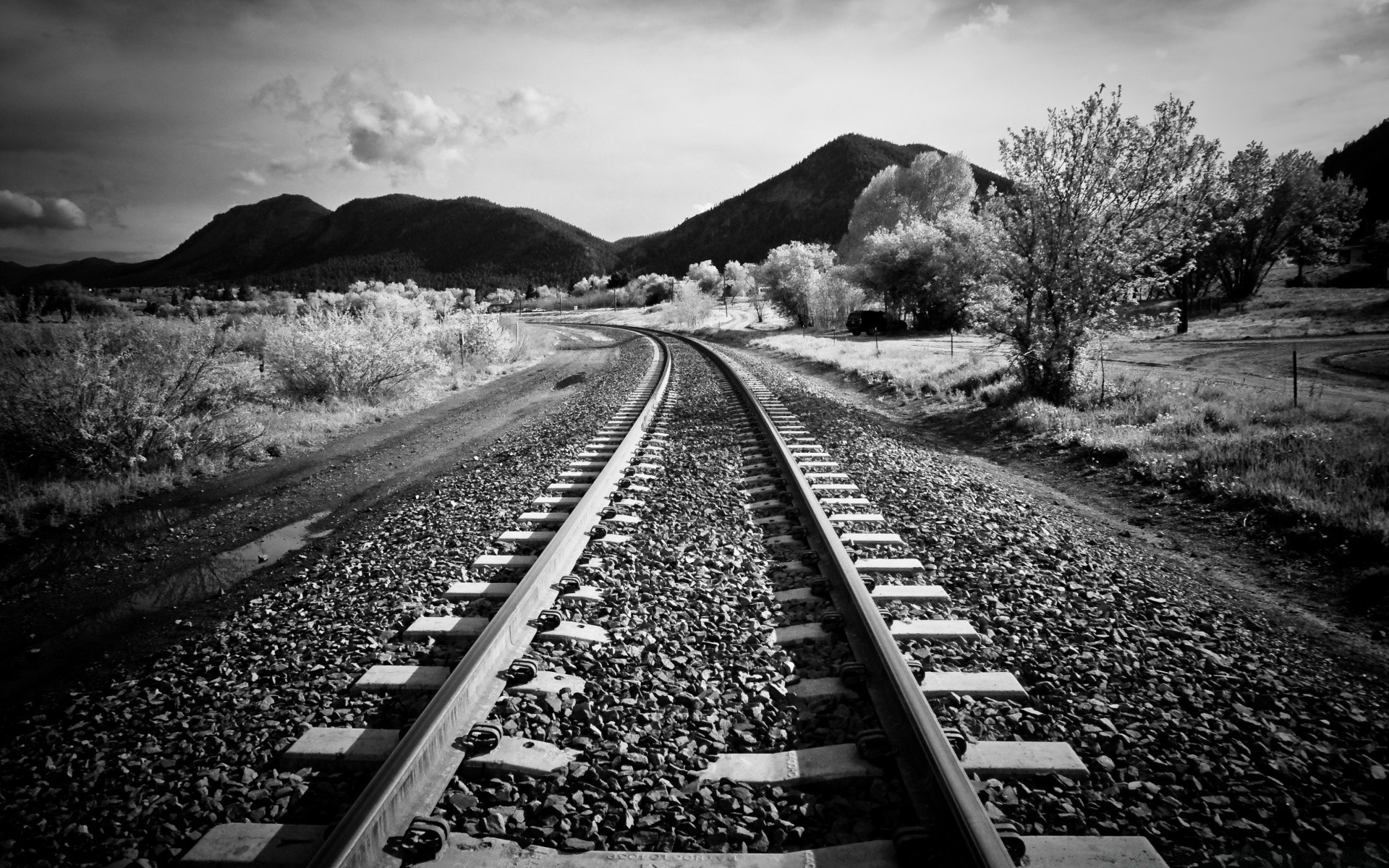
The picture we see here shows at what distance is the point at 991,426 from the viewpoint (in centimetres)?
1010

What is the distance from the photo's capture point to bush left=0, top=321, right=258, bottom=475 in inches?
291

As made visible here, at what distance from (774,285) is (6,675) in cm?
4327

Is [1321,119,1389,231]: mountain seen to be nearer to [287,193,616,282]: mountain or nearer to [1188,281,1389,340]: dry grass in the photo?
[1188,281,1389,340]: dry grass

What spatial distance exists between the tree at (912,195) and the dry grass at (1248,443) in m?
42.3

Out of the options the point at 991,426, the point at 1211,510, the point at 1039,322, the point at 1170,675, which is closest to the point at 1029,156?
the point at 1039,322

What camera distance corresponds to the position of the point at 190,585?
459cm

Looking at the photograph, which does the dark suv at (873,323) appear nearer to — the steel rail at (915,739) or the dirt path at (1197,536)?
the dirt path at (1197,536)

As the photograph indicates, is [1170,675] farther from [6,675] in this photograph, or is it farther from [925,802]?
[6,675]

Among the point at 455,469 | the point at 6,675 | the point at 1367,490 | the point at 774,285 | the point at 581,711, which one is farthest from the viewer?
the point at 774,285

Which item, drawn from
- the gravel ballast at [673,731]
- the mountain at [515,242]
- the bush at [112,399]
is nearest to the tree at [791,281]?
the bush at [112,399]

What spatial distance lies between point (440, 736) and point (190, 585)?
3.61m

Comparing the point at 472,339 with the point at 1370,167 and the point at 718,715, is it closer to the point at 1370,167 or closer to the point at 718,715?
the point at 718,715

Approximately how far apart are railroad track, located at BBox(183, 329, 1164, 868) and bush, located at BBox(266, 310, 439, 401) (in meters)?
10.3

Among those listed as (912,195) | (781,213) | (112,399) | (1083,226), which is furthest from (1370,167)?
(112,399)
